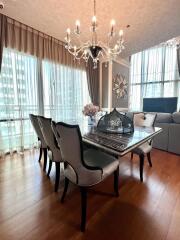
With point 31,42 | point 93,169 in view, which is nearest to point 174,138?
point 93,169

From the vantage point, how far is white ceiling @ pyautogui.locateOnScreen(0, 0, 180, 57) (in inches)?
98.3

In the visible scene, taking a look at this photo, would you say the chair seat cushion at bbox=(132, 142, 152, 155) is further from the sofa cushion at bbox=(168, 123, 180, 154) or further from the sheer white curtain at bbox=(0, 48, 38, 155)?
the sheer white curtain at bbox=(0, 48, 38, 155)

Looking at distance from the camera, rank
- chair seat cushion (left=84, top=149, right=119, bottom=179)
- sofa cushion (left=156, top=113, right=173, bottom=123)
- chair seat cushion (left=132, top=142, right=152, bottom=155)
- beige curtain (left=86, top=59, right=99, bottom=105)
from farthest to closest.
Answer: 1. beige curtain (left=86, top=59, right=99, bottom=105)
2. sofa cushion (left=156, top=113, right=173, bottom=123)
3. chair seat cushion (left=132, top=142, right=152, bottom=155)
4. chair seat cushion (left=84, top=149, right=119, bottom=179)

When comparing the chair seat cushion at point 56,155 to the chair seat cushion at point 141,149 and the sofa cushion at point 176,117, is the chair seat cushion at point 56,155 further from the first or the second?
the sofa cushion at point 176,117

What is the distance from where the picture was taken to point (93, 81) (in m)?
5.11

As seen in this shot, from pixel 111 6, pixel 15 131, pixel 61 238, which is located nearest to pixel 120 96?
pixel 111 6

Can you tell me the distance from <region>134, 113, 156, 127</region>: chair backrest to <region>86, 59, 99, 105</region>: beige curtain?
7.55 ft

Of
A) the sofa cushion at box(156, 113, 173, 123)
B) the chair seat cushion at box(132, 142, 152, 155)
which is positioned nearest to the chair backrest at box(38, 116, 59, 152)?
the chair seat cushion at box(132, 142, 152, 155)

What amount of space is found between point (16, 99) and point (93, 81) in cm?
268

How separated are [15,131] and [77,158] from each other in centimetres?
239

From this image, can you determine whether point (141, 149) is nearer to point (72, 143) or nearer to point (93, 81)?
point (72, 143)

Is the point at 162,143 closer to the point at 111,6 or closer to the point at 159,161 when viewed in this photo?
the point at 159,161

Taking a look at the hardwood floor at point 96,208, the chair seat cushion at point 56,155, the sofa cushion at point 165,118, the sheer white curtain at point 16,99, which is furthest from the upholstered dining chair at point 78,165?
the sofa cushion at point 165,118

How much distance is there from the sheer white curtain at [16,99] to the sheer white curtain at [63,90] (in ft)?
1.15
